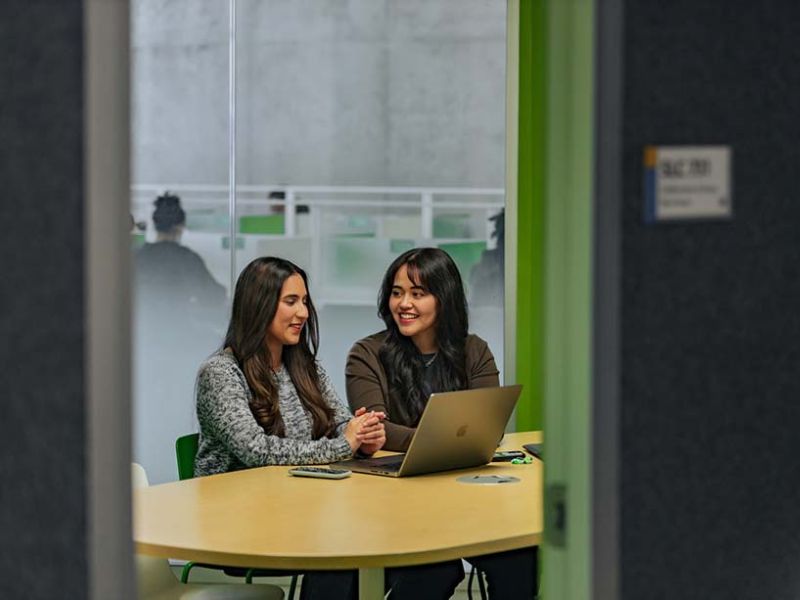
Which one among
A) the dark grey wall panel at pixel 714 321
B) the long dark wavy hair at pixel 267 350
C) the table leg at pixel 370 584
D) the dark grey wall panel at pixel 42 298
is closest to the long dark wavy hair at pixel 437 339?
the long dark wavy hair at pixel 267 350

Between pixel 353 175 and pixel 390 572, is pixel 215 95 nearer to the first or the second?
pixel 353 175

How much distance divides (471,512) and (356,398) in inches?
44.9

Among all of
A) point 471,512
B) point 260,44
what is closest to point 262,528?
point 471,512

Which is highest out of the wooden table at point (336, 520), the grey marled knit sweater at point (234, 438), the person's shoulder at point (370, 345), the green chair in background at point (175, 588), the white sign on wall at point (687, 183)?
the white sign on wall at point (687, 183)

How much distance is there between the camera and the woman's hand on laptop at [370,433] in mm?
3586

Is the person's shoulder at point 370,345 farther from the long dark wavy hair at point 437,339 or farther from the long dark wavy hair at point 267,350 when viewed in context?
the long dark wavy hair at point 267,350

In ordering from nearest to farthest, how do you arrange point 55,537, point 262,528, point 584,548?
1. point 55,537
2. point 584,548
3. point 262,528

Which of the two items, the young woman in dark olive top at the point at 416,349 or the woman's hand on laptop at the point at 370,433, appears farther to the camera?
the young woman in dark olive top at the point at 416,349

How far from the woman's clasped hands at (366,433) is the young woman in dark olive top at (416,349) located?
26cm

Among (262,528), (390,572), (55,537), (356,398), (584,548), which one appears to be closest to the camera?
(55,537)

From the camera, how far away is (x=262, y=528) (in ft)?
8.88

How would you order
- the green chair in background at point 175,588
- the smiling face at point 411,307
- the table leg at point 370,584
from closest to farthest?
the table leg at point 370,584
the green chair in background at point 175,588
the smiling face at point 411,307

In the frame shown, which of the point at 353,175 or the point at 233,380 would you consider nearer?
the point at 233,380

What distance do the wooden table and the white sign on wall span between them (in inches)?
41.6
